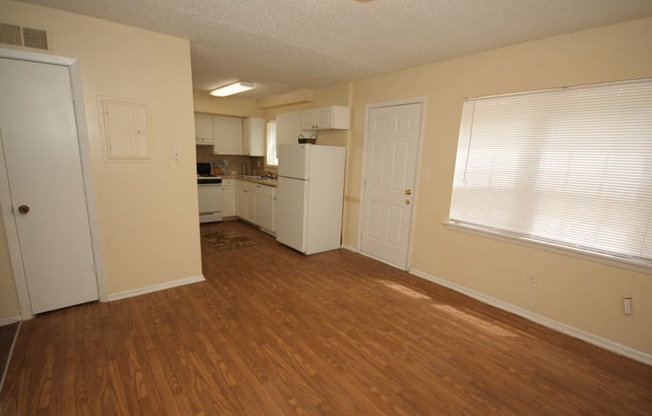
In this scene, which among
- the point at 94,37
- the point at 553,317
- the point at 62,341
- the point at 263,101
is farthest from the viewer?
the point at 263,101

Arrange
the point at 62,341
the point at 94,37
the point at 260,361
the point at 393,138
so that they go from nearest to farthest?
the point at 260,361 < the point at 62,341 < the point at 94,37 < the point at 393,138

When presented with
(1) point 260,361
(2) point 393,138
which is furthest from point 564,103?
(1) point 260,361

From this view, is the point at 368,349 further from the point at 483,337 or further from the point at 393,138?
the point at 393,138

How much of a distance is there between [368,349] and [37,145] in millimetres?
3126

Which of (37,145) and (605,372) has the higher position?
(37,145)

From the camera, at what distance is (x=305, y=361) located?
2.13 metres

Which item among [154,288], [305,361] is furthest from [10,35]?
→ [305,361]

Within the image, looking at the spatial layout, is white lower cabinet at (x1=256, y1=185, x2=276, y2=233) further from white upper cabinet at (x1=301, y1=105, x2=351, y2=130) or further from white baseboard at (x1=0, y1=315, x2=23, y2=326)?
white baseboard at (x1=0, y1=315, x2=23, y2=326)

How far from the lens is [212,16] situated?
7.79 ft

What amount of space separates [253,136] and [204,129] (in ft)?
3.22

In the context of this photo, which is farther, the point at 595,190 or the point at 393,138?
the point at 393,138

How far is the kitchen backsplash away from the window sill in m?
4.71

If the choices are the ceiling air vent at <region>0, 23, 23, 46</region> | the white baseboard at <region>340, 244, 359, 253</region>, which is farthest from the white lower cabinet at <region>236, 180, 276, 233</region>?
the ceiling air vent at <region>0, 23, 23, 46</region>

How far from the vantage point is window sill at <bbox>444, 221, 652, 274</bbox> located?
2.24 m
